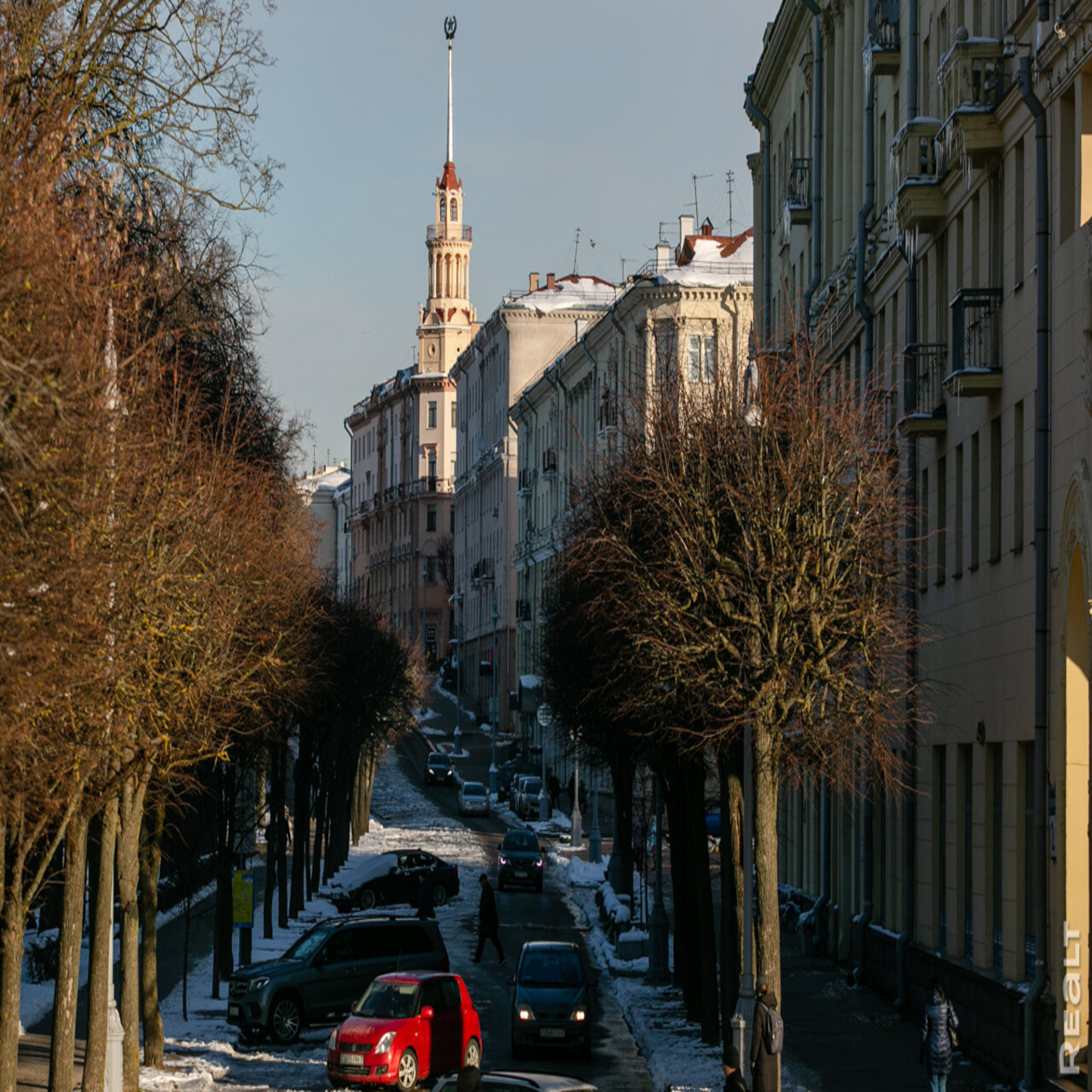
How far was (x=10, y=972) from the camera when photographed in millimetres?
17359

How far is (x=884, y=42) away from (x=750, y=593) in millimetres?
13783

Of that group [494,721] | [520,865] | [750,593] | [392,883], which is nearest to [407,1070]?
[750,593]

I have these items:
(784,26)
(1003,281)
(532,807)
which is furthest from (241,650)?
(532,807)

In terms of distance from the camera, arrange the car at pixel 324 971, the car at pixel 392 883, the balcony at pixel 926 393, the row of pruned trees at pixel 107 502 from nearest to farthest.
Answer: the row of pruned trees at pixel 107 502 < the balcony at pixel 926 393 < the car at pixel 324 971 < the car at pixel 392 883

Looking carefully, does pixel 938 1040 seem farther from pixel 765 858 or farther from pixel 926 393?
pixel 926 393

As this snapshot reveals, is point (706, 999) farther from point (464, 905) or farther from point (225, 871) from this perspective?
point (464, 905)

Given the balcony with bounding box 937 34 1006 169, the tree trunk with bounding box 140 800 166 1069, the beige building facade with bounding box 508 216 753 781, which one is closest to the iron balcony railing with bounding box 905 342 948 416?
the balcony with bounding box 937 34 1006 169

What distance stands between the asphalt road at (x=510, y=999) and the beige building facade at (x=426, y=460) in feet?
283

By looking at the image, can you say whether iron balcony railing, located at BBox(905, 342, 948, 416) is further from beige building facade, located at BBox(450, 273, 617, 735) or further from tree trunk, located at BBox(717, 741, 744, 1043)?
beige building facade, located at BBox(450, 273, 617, 735)

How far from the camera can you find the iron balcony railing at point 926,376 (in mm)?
27062

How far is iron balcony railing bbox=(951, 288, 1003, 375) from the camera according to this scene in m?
23.5

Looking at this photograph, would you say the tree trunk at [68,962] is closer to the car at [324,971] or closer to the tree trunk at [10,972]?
the tree trunk at [10,972]

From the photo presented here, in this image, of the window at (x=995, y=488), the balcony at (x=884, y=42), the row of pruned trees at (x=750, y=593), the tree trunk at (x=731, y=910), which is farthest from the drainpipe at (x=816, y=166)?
the tree trunk at (x=731, y=910)

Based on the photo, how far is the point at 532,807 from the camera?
76562mm
